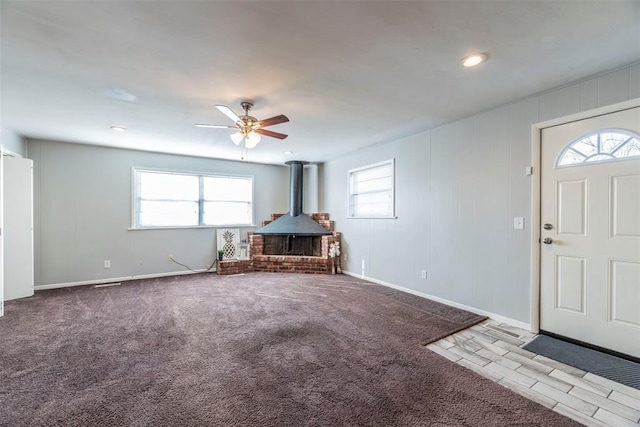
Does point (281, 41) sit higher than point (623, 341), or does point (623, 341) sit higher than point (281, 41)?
point (281, 41)

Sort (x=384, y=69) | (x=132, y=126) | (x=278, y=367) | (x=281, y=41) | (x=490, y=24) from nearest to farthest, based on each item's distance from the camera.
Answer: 1. (x=490, y=24)
2. (x=281, y=41)
3. (x=278, y=367)
4. (x=384, y=69)
5. (x=132, y=126)

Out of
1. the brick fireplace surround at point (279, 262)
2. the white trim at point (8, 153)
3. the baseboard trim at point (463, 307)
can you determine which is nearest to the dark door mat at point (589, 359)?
the baseboard trim at point (463, 307)

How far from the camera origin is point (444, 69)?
2.25 m

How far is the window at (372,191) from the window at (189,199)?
2410 millimetres

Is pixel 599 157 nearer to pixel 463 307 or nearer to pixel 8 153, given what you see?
pixel 463 307

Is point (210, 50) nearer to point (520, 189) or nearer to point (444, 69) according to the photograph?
point (444, 69)

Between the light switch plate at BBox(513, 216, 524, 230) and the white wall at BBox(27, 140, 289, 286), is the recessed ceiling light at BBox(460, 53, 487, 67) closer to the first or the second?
the light switch plate at BBox(513, 216, 524, 230)

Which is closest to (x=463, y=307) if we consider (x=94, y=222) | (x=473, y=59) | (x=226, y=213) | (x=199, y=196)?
(x=473, y=59)

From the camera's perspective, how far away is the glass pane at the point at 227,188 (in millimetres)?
5730

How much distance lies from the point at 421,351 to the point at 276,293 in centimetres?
233

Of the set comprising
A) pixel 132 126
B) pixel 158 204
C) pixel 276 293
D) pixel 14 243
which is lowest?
pixel 276 293

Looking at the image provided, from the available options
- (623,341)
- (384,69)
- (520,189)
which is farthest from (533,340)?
(384,69)

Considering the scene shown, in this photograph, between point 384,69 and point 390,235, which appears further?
point 390,235

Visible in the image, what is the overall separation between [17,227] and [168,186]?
6.97 feet
